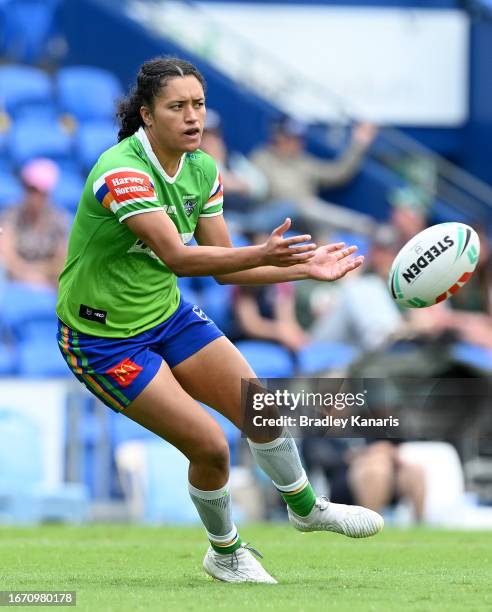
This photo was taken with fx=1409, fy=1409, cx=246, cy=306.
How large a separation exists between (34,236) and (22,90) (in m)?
3.66

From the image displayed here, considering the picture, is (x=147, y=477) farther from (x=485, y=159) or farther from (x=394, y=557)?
(x=485, y=159)

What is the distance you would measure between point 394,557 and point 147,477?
3.20 m

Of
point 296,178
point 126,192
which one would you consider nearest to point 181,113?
point 126,192

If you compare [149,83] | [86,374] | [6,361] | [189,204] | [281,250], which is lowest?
[86,374]

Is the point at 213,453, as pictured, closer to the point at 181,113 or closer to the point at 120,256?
the point at 120,256

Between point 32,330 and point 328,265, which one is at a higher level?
point 32,330

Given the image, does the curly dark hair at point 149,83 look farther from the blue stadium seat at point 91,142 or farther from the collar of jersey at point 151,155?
the blue stadium seat at point 91,142

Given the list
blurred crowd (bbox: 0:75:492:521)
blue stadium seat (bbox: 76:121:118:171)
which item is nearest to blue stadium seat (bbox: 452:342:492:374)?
blurred crowd (bbox: 0:75:492:521)

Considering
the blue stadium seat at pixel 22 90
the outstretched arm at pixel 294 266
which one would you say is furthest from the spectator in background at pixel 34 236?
the outstretched arm at pixel 294 266

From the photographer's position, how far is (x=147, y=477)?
1033cm

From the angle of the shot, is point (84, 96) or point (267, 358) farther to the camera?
point (84, 96)

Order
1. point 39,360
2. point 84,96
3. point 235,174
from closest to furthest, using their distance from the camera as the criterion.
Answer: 1. point 39,360
2. point 235,174
3. point 84,96

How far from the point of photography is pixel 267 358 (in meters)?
11.7

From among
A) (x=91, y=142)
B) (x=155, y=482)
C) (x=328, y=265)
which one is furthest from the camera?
(x=91, y=142)
